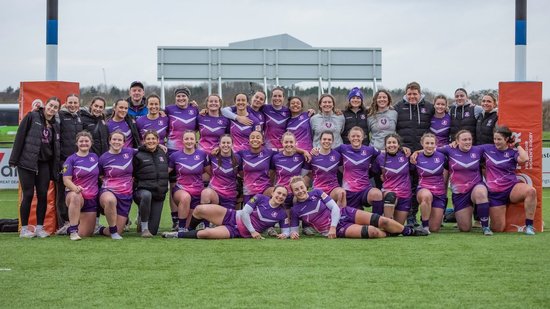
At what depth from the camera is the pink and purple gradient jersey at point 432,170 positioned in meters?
7.85

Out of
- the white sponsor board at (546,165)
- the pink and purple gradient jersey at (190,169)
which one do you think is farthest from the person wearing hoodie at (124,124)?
the white sponsor board at (546,165)

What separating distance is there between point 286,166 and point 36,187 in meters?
2.62

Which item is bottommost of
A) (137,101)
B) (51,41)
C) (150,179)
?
(150,179)

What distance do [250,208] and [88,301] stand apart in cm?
306

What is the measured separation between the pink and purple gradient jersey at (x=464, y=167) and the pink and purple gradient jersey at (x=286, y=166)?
5.15ft

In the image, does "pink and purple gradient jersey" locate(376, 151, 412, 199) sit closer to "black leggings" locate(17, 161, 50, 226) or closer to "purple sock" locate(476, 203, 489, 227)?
"purple sock" locate(476, 203, 489, 227)

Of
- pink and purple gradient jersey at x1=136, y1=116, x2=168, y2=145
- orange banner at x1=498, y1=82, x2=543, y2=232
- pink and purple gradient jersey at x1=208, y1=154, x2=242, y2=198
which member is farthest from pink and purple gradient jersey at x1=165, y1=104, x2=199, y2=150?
orange banner at x1=498, y1=82, x2=543, y2=232

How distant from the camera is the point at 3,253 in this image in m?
6.16

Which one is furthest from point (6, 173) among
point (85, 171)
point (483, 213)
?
point (483, 213)

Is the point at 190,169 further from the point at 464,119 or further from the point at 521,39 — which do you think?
the point at 521,39

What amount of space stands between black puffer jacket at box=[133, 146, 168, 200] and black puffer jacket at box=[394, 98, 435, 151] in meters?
2.66

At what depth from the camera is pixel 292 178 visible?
7.29 metres

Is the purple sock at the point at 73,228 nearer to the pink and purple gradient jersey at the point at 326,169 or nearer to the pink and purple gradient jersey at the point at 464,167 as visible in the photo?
the pink and purple gradient jersey at the point at 326,169

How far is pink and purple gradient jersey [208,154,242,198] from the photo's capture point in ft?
25.4
